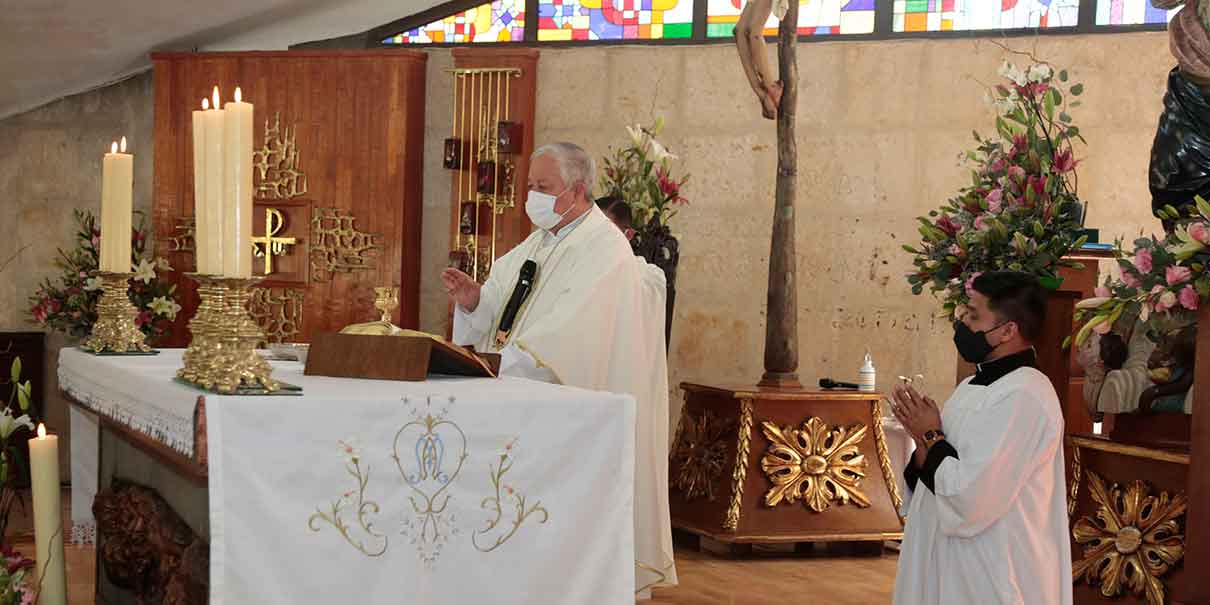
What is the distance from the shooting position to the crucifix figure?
6.98 meters

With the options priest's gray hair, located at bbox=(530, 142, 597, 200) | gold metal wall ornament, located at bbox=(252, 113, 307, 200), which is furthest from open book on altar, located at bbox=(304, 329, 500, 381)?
gold metal wall ornament, located at bbox=(252, 113, 307, 200)

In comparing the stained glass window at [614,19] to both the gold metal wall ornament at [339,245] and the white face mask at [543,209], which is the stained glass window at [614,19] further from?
the white face mask at [543,209]

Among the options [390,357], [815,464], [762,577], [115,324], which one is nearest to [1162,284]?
[390,357]

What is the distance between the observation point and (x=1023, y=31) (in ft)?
26.1

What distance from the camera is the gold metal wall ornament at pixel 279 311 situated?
839 cm

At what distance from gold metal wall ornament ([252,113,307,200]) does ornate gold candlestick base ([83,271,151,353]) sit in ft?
13.9

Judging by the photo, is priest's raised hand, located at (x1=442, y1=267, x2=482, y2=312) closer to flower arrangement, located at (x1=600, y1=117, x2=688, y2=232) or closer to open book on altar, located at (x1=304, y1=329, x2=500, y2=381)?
open book on altar, located at (x1=304, y1=329, x2=500, y2=381)

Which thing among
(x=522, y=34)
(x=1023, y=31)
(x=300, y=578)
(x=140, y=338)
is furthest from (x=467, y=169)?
(x=300, y=578)

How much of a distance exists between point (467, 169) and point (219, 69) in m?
1.68

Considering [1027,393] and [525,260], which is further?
[525,260]

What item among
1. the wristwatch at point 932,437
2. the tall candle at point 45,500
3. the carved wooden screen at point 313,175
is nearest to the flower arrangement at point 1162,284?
the wristwatch at point 932,437

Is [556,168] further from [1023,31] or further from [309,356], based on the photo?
[1023,31]

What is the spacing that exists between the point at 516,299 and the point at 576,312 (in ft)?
1.38

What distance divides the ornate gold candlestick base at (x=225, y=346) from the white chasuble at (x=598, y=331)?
132cm
